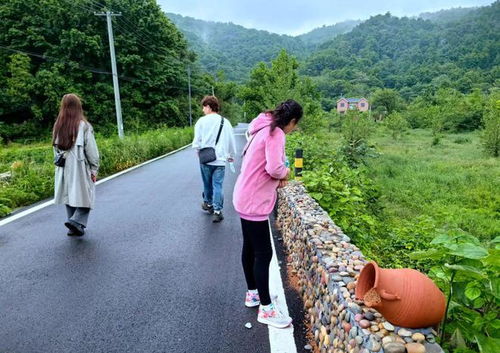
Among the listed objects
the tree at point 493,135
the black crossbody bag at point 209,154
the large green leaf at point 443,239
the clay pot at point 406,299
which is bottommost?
the tree at point 493,135

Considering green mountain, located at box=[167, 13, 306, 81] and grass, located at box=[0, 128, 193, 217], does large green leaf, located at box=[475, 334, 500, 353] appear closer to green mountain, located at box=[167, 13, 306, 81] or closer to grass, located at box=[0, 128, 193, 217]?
grass, located at box=[0, 128, 193, 217]

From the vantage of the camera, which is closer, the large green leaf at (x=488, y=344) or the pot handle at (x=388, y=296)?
the large green leaf at (x=488, y=344)

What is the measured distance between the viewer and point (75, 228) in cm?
489

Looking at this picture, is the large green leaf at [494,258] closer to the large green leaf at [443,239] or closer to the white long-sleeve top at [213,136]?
the large green leaf at [443,239]

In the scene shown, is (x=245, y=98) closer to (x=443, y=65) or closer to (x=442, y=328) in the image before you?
(x=442, y=328)

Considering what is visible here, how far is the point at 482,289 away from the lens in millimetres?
1918

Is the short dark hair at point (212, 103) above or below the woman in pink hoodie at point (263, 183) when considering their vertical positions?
above

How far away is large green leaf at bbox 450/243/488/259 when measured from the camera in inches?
68.6

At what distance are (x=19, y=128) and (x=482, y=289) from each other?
38.3 m

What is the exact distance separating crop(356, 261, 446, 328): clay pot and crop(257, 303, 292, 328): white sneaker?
1.08 meters

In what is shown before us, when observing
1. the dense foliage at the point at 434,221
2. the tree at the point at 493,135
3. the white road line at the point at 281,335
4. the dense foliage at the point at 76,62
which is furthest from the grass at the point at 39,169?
the dense foliage at the point at 76,62

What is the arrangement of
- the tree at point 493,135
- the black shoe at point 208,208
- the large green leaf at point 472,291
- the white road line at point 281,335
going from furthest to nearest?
1. the tree at point 493,135
2. the black shoe at point 208,208
3. the white road line at point 281,335
4. the large green leaf at point 472,291

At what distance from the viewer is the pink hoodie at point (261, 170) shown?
2.68 meters

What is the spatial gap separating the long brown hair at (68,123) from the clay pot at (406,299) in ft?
13.6
